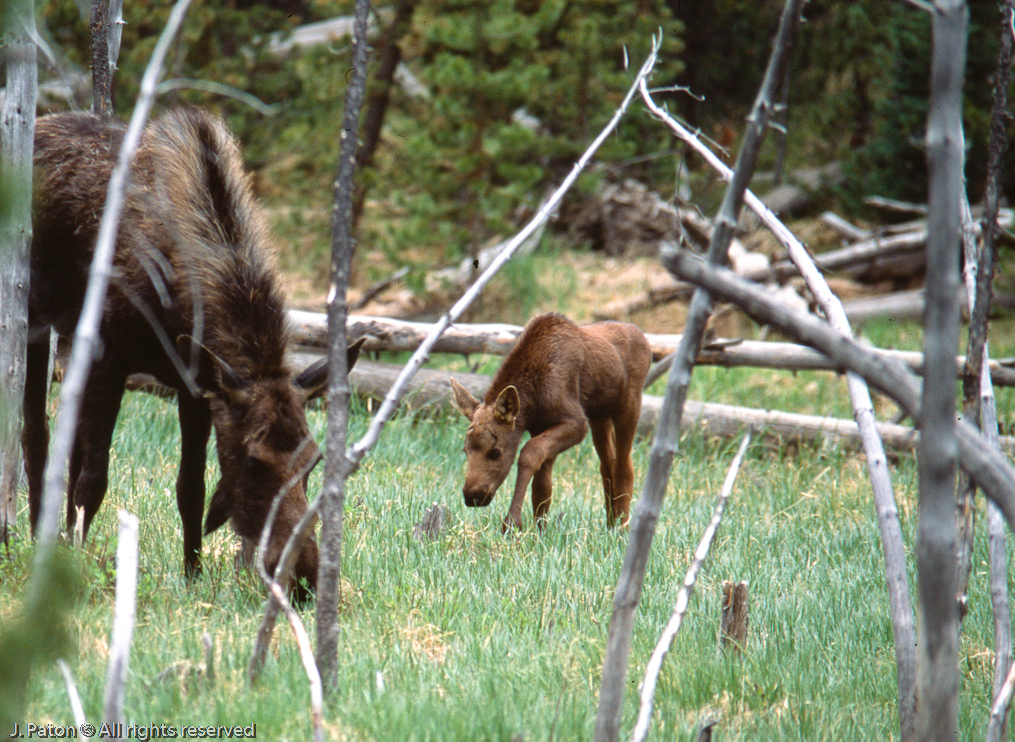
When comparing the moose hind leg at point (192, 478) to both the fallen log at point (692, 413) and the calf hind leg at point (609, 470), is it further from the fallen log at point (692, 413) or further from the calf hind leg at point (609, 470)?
the fallen log at point (692, 413)

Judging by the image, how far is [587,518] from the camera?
5.24 m

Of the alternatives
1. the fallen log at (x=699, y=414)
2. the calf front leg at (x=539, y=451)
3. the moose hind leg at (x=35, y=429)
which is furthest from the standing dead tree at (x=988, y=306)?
the fallen log at (x=699, y=414)

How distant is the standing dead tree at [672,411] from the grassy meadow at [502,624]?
0.29 metres

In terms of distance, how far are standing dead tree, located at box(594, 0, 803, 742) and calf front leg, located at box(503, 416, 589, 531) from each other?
7.95 feet

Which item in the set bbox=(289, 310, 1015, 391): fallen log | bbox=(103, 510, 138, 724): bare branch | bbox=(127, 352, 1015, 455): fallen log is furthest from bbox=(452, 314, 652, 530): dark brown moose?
bbox=(103, 510, 138, 724): bare branch

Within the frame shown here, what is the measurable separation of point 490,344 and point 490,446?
7.72 ft

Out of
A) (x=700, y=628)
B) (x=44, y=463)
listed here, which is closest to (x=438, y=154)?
(x=44, y=463)

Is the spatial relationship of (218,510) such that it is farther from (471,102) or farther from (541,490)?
(471,102)

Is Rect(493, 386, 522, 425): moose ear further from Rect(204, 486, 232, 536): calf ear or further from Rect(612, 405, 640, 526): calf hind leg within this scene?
Rect(204, 486, 232, 536): calf ear

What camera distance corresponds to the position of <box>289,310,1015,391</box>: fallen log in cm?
704

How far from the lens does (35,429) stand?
14.1ft

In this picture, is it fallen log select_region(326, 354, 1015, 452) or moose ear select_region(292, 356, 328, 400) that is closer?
moose ear select_region(292, 356, 328, 400)

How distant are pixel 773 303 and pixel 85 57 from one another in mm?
12447

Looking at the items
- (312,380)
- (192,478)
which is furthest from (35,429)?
(312,380)
